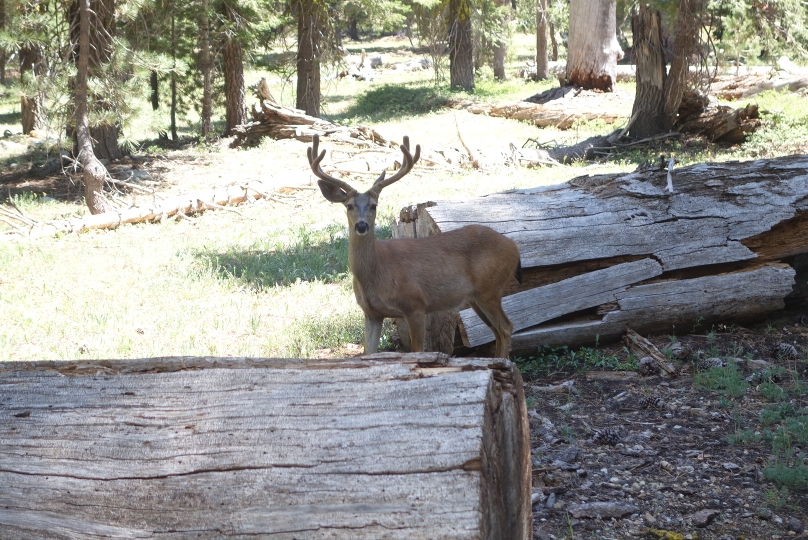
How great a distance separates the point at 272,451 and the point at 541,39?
2762 centimetres

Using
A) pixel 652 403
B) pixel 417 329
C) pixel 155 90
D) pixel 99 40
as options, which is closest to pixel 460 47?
pixel 155 90

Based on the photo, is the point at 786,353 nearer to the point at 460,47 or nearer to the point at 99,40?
the point at 99,40

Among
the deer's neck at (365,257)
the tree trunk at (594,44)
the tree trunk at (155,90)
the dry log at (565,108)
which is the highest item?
the tree trunk at (594,44)

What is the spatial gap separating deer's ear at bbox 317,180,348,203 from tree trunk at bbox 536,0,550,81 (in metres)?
23.0

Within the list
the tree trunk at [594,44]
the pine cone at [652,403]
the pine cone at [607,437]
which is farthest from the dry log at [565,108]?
the pine cone at [607,437]

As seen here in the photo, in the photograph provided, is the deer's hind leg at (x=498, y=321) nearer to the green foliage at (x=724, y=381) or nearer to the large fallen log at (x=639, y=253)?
the large fallen log at (x=639, y=253)

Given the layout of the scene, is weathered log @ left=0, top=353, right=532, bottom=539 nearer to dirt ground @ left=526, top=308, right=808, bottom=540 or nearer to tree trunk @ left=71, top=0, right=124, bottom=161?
dirt ground @ left=526, top=308, right=808, bottom=540

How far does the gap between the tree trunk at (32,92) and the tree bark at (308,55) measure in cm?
636

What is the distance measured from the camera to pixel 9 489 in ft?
9.12

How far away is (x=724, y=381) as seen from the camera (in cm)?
541

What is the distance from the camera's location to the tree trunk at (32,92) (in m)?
12.2

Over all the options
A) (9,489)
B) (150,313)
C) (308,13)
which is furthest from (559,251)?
(308,13)

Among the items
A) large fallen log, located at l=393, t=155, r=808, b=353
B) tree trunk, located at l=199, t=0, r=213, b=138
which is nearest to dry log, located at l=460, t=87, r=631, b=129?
tree trunk, located at l=199, t=0, r=213, b=138

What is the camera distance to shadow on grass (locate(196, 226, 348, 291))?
Answer: 346 inches
